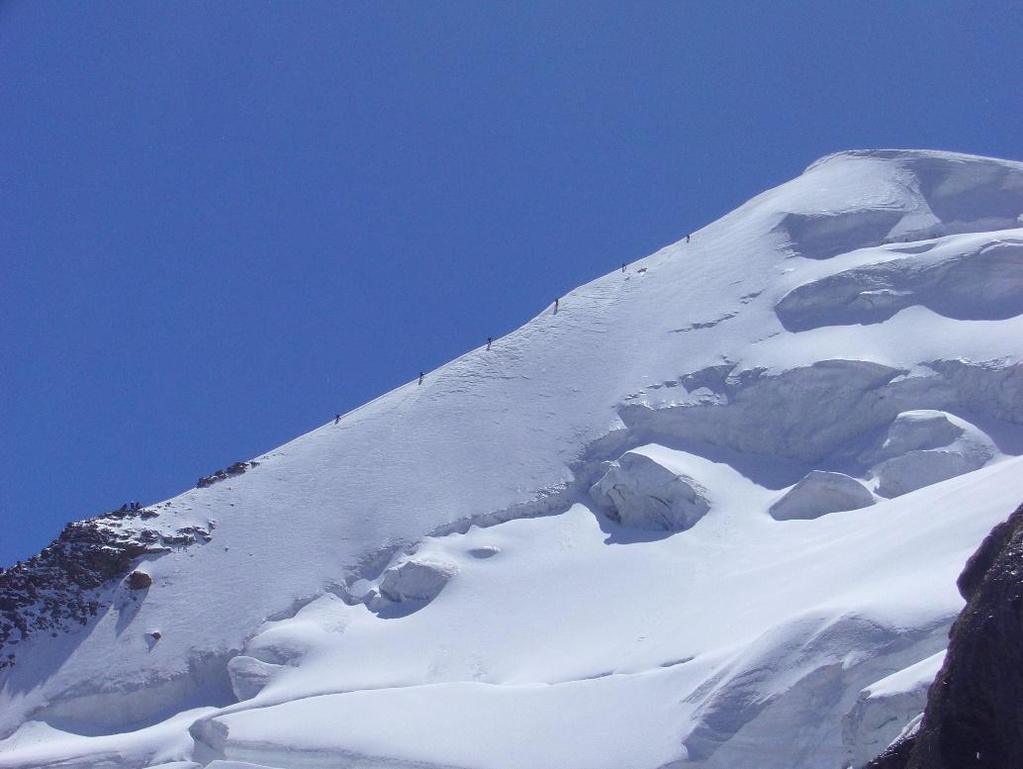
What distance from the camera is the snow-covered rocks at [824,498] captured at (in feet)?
121

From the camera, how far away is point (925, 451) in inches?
1489

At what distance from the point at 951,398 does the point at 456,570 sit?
1627cm

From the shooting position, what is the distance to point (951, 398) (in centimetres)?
4072

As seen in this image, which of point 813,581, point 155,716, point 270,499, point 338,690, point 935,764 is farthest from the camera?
point 270,499

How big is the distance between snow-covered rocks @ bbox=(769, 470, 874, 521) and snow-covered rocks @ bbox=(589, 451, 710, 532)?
2.54 metres

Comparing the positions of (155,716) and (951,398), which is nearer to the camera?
(155,716)

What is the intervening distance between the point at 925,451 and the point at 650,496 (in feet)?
26.3

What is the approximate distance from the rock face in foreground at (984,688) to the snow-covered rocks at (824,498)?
Answer: 25.2 m

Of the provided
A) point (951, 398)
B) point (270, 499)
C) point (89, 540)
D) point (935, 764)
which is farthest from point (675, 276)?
point (935, 764)

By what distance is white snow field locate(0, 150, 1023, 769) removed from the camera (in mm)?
25438

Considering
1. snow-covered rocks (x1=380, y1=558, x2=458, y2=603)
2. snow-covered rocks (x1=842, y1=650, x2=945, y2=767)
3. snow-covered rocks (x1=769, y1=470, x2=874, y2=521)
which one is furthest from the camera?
snow-covered rocks (x1=380, y1=558, x2=458, y2=603)

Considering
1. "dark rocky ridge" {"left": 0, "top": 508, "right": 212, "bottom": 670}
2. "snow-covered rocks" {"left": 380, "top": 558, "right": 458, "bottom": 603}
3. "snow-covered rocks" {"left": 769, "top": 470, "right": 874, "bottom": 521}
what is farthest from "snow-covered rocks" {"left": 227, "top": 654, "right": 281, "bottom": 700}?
"snow-covered rocks" {"left": 769, "top": 470, "right": 874, "bottom": 521}

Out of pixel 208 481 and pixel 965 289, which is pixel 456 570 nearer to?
pixel 208 481

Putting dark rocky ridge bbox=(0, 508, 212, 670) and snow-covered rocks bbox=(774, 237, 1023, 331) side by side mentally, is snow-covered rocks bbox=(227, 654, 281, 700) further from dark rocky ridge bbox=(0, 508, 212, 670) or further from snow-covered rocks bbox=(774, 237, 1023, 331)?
snow-covered rocks bbox=(774, 237, 1023, 331)
